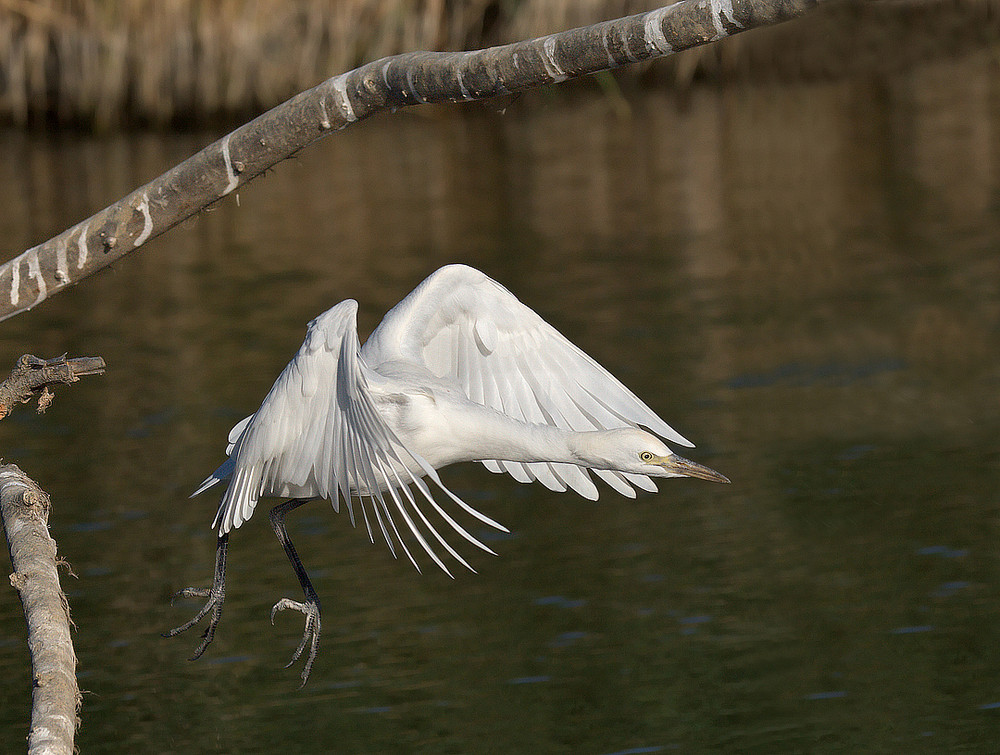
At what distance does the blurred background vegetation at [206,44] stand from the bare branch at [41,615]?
53.7ft

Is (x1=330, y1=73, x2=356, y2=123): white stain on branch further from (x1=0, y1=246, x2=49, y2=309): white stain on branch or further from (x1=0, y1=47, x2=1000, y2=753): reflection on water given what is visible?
(x1=0, y1=246, x2=49, y2=309): white stain on branch

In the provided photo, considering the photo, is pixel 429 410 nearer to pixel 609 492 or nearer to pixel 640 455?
pixel 640 455

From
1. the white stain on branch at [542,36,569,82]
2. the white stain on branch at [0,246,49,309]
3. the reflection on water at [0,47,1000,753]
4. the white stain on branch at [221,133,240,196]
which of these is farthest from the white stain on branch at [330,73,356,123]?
the white stain on branch at [0,246,49,309]

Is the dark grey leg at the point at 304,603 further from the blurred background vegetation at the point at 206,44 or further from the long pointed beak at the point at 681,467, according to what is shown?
the blurred background vegetation at the point at 206,44

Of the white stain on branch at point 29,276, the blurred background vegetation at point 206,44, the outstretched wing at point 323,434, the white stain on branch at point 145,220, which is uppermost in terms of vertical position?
the blurred background vegetation at point 206,44

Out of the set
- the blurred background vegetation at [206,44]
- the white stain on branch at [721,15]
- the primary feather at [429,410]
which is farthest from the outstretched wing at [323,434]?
the blurred background vegetation at [206,44]

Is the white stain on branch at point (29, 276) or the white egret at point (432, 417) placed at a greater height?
the white stain on branch at point (29, 276)

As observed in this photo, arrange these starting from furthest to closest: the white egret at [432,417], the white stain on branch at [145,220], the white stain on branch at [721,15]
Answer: the white egret at [432,417] → the white stain on branch at [145,220] → the white stain on branch at [721,15]

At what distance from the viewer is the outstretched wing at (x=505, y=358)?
599 centimetres

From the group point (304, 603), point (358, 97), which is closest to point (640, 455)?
point (304, 603)

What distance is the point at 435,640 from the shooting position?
824cm

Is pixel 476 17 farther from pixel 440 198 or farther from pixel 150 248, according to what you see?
pixel 150 248

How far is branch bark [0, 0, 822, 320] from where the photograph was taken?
384 cm

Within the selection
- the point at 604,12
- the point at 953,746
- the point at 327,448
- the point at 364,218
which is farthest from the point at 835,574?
the point at 604,12
